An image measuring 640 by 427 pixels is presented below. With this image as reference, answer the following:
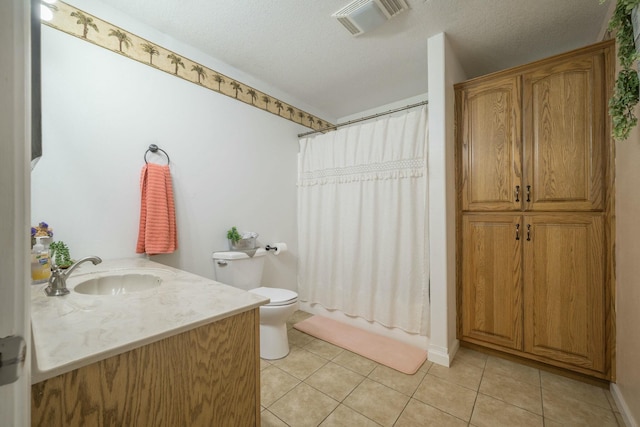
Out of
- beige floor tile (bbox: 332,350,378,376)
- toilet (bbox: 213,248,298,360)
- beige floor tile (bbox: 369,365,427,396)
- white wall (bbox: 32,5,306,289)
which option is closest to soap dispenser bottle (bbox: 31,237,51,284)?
white wall (bbox: 32,5,306,289)

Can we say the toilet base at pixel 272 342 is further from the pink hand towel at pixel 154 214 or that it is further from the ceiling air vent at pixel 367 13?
the ceiling air vent at pixel 367 13

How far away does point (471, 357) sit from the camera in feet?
6.07

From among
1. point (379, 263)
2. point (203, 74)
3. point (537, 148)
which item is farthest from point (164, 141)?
point (537, 148)

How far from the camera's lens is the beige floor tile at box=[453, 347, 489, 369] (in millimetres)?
1775

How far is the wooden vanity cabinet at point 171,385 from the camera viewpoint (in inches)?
22.2

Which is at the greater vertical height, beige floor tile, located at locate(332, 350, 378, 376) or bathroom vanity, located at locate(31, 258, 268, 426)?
bathroom vanity, located at locate(31, 258, 268, 426)

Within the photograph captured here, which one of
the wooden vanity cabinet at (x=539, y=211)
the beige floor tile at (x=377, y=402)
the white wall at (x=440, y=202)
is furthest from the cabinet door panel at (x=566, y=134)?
the beige floor tile at (x=377, y=402)

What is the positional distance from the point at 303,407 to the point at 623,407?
162 centimetres

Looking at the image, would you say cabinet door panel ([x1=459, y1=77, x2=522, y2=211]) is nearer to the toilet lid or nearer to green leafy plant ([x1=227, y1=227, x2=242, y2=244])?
the toilet lid

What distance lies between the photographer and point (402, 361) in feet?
5.83

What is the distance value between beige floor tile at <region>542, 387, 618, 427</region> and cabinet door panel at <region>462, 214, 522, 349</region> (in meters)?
0.33

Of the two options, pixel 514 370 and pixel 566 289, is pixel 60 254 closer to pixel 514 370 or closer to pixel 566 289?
pixel 514 370

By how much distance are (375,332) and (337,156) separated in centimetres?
161

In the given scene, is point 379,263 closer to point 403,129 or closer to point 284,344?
point 284,344
